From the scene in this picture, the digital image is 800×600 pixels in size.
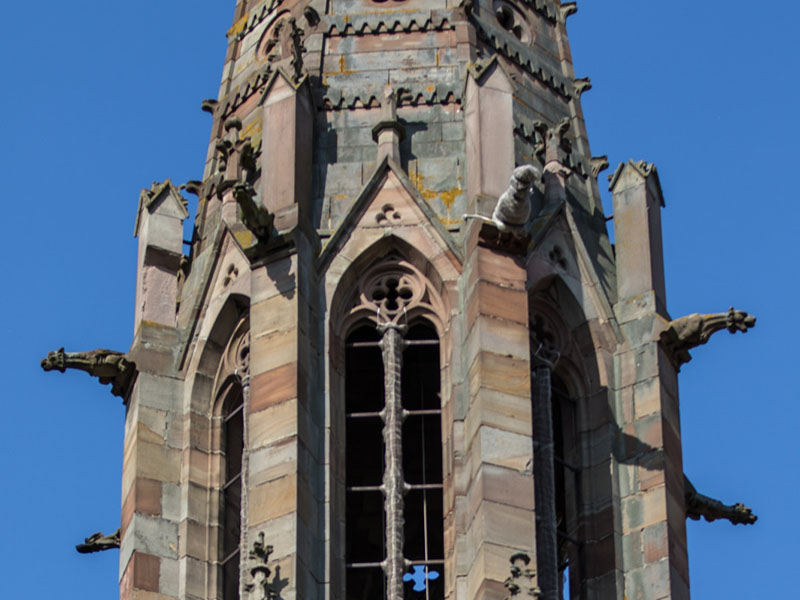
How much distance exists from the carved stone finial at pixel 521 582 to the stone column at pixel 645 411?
2.17 metres

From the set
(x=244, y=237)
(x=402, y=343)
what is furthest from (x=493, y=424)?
(x=244, y=237)

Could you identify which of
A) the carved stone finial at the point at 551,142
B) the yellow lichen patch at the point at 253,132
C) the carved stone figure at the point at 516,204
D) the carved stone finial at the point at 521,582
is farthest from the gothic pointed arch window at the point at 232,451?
the carved stone finial at the point at 551,142

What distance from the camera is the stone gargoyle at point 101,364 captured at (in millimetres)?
36719

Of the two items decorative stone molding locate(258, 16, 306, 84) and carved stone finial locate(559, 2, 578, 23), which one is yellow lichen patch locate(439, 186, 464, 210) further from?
carved stone finial locate(559, 2, 578, 23)

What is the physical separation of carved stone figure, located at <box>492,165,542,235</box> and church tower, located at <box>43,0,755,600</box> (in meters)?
0.04

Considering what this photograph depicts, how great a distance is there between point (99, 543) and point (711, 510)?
6.80m

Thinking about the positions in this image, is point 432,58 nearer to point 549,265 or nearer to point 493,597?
point 549,265

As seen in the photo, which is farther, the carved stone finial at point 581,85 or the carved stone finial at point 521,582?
the carved stone finial at point 581,85

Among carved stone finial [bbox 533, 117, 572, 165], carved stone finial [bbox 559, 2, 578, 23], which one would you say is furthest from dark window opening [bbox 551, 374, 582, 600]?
carved stone finial [bbox 559, 2, 578, 23]

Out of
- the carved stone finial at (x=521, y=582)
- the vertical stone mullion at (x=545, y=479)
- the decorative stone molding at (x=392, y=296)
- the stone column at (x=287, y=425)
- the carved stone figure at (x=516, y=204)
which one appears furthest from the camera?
the decorative stone molding at (x=392, y=296)

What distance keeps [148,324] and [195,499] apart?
2.66m

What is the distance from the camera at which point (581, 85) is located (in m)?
39.6

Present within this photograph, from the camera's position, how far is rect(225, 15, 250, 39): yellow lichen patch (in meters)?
40.5

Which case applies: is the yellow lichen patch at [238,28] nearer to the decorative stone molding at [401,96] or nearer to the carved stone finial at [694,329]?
the decorative stone molding at [401,96]
